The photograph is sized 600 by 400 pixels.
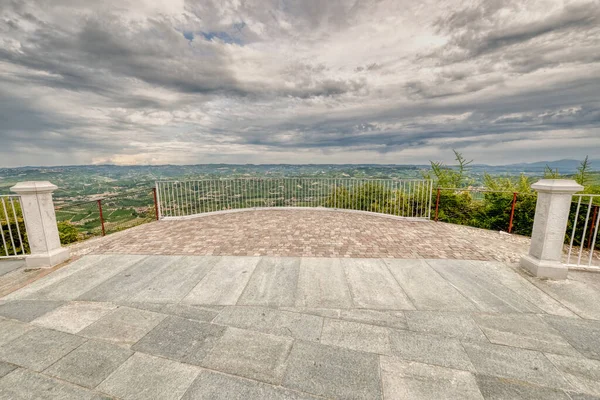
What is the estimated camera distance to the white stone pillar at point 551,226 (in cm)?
385

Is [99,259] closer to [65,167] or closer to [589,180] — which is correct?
[589,180]

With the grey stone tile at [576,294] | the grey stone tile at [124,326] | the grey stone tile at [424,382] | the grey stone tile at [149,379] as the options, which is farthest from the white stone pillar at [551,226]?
the grey stone tile at [124,326]

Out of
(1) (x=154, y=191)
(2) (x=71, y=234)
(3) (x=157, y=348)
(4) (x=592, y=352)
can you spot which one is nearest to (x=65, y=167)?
(2) (x=71, y=234)

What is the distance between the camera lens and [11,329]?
8.96 feet

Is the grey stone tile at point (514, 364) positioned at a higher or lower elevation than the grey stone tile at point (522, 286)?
higher

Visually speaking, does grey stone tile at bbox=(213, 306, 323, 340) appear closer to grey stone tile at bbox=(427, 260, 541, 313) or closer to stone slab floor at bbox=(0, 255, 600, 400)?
stone slab floor at bbox=(0, 255, 600, 400)

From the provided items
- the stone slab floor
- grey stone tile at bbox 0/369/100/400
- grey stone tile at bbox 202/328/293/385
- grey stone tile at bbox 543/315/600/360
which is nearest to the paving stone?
the stone slab floor

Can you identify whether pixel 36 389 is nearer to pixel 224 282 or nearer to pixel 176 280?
pixel 176 280

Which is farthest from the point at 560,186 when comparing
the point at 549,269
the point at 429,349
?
the point at 429,349

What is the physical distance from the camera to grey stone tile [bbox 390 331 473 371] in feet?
7.63

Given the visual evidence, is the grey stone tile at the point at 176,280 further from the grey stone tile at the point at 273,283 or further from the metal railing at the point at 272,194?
the metal railing at the point at 272,194

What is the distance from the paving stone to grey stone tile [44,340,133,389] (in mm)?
496

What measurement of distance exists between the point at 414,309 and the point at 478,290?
1.35 meters

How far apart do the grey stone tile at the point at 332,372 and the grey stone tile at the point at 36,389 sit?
64.6 inches
